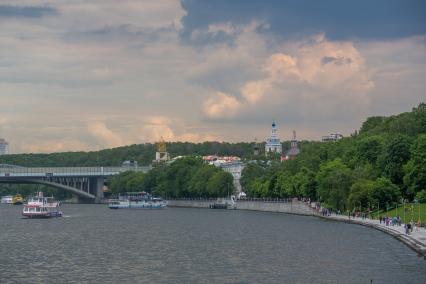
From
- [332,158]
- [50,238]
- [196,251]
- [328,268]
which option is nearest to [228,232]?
[50,238]

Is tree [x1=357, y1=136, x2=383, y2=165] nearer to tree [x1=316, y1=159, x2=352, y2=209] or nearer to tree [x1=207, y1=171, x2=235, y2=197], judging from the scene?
tree [x1=316, y1=159, x2=352, y2=209]

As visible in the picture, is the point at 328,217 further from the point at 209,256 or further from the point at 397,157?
the point at 209,256

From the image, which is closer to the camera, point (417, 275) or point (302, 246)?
point (417, 275)

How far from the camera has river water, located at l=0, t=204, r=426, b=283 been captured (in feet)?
176

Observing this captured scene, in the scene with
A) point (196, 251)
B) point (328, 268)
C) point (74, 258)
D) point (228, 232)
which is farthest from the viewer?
point (228, 232)

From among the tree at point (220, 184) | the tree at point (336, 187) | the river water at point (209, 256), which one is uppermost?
the tree at point (220, 184)

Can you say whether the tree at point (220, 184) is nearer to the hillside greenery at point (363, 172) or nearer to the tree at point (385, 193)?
the hillside greenery at point (363, 172)

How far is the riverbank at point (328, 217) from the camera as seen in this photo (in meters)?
72.2

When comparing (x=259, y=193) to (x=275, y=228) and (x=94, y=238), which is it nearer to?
(x=275, y=228)

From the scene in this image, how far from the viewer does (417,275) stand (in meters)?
53.7

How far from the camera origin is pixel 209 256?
6581cm

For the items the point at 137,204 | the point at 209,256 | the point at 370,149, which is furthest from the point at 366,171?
the point at 137,204

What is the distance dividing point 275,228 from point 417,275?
46.7 meters

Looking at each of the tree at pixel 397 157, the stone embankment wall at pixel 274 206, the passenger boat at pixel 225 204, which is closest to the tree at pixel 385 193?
the tree at pixel 397 157
